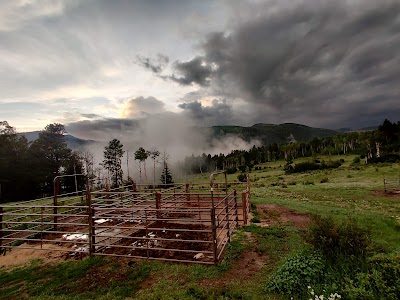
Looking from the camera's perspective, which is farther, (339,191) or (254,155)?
(254,155)

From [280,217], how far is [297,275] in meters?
8.33

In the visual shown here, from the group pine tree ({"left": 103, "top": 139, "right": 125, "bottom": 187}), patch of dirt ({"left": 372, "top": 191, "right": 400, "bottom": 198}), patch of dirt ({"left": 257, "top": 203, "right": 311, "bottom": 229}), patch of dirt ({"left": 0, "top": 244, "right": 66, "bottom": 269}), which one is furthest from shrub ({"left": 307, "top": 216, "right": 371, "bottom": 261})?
pine tree ({"left": 103, "top": 139, "right": 125, "bottom": 187})

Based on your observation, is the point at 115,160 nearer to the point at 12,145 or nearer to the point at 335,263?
the point at 12,145

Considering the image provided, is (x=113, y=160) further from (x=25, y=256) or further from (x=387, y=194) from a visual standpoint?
(x=387, y=194)

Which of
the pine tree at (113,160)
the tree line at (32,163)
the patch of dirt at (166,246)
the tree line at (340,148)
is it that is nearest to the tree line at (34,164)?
the tree line at (32,163)

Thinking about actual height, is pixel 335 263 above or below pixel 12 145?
below

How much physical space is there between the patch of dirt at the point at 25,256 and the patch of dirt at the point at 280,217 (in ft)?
31.9

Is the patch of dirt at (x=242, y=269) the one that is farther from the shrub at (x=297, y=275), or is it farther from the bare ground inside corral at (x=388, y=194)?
the bare ground inside corral at (x=388, y=194)

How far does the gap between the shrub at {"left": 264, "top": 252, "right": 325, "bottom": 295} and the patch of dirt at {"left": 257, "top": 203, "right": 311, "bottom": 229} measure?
530 centimetres

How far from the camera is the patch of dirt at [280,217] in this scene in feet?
41.8

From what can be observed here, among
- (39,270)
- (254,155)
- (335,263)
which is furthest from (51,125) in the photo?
(254,155)

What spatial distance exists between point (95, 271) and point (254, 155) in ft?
388

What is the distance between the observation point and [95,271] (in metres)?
8.21

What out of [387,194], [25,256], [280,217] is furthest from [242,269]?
[387,194]
